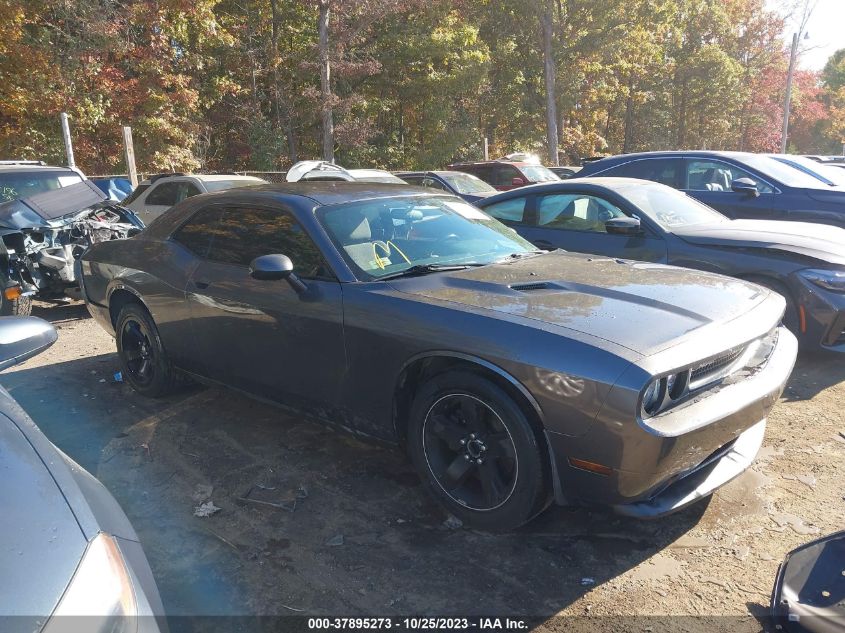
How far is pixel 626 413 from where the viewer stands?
2.41 meters

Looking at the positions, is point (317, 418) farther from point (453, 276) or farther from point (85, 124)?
point (85, 124)

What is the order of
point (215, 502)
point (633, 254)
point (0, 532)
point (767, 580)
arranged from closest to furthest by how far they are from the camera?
point (0, 532) < point (767, 580) < point (215, 502) < point (633, 254)

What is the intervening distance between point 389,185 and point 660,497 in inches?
108

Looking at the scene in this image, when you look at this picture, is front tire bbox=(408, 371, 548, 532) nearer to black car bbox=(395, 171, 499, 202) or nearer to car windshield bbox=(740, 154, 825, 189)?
car windshield bbox=(740, 154, 825, 189)

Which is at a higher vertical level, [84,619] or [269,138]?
[269,138]

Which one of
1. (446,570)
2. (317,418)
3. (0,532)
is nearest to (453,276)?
(317,418)

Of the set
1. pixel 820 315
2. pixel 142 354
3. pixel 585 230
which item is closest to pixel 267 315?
pixel 142 354

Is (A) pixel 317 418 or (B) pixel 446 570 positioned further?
(A) pixel 317 418

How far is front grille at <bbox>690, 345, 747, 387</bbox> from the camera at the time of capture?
2.69m

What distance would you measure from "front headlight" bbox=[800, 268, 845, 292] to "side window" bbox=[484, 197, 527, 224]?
2737mm

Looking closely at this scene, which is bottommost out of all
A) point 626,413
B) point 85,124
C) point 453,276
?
point 626,413

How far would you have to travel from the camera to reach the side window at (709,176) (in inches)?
301

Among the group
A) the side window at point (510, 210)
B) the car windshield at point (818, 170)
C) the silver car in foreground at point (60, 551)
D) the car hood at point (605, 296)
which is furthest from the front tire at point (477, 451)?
the car windshield at point (818, 170)

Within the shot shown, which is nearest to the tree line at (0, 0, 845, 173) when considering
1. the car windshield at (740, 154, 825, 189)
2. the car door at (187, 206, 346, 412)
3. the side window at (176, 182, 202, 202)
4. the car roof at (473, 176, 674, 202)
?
the side window at (176, 182, 202, 202)
